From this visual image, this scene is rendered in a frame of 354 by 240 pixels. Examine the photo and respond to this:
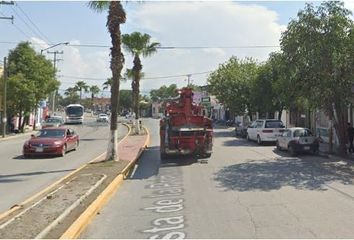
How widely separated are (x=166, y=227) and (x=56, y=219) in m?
2.00

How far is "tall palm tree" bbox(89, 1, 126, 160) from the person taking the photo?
20469mm

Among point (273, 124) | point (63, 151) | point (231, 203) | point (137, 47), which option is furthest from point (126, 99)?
point (231, 203)

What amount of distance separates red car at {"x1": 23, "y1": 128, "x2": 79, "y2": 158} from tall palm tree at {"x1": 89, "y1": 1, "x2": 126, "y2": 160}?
4.70 meters

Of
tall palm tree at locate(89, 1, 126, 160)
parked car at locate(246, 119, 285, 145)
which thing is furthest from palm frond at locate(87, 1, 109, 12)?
parked car at locate(246, 119, 285, 145)

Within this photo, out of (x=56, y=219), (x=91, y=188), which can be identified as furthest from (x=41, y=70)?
(x=56, y=219)

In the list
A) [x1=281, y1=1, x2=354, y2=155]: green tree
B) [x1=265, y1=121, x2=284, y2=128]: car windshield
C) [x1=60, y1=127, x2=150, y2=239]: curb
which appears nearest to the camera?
[x1=60, y1=127, x2=150, y2=239]: curb

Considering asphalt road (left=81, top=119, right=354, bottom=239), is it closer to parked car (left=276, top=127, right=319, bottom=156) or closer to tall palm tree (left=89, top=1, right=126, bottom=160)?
tall palm tree (left=89, top=1, right=126, bottom=160)

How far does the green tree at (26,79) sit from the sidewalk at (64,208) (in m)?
33.4

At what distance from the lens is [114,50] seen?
21.0 meters

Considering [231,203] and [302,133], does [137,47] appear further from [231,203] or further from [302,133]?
[231,203]

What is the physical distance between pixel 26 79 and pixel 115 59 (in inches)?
1245

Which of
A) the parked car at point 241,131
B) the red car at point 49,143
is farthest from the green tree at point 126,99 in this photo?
the red car at point 49,143

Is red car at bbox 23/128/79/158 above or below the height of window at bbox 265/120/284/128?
below

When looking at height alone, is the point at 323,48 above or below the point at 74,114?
above
